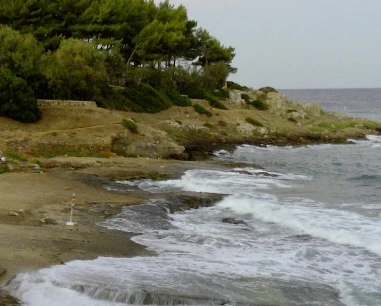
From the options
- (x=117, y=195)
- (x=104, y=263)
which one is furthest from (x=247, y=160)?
(x=104, y=263)

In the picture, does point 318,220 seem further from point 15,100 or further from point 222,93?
point 222,93

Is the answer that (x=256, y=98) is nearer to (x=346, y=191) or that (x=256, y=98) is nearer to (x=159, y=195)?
(x=346, y=191)

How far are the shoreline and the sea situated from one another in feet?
1.44

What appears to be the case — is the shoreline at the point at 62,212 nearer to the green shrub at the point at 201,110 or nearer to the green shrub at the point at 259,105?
the green shrub at the point at 201,110

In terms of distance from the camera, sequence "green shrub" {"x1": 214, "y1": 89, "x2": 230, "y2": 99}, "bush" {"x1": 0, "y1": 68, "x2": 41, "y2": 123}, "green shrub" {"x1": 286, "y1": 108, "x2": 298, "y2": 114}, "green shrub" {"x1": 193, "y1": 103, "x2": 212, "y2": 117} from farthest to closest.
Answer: "green shrub" {"x1": 214, "y1": 89, "x2": 230, "y2": 99}, "green shrub" {"x1": 286, "y1": 108, "x2": 298, "y2": 114}, "green shrub" {"x1": 193, "y1": 103, "x2": 212, "y2": 117}, "bush" {"x1": 0, "y1": 68, "x2": 41, "y2": 123}

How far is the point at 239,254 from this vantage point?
43.8 feet

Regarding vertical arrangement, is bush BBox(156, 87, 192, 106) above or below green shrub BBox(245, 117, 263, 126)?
above

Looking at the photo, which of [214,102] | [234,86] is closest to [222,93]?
[234,86]

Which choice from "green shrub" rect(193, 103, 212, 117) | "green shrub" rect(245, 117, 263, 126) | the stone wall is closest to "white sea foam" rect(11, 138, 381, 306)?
the stone wall

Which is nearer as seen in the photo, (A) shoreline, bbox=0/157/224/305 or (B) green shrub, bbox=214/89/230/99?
(A) shoreline, bbox=0/157/224/305

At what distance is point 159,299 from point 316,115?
5050 centimetres

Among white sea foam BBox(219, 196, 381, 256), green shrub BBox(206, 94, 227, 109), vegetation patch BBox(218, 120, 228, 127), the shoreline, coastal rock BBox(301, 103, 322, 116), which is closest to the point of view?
the shoreline

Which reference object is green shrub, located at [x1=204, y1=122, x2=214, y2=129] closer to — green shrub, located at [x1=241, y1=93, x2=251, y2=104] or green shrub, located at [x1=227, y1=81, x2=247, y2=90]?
green shrub, located at [x1=241, y1=93, x2=251, y2=104]

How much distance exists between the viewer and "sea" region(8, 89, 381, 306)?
1020 centimetres
